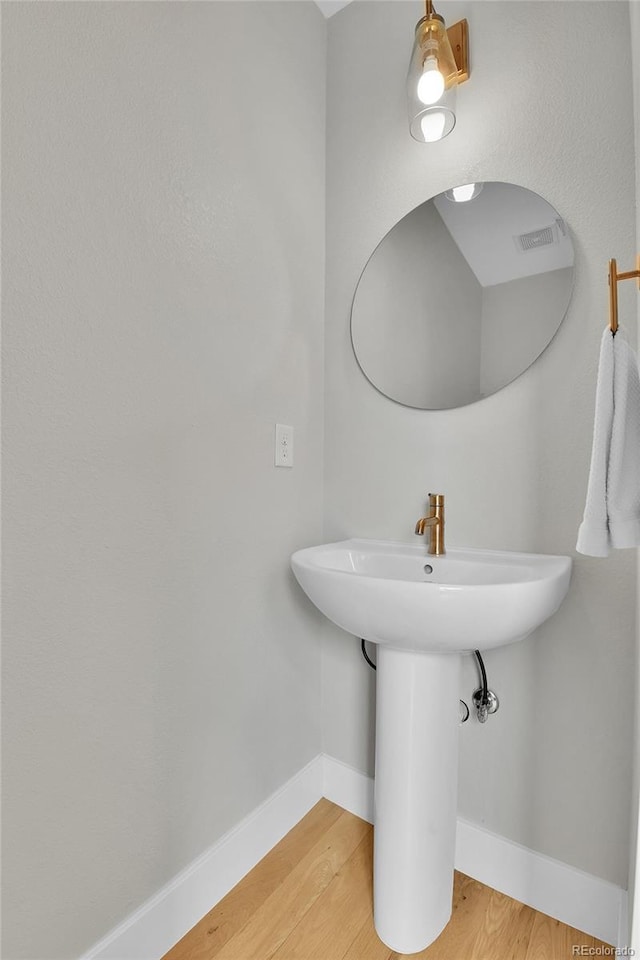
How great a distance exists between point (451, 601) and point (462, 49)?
1.44 meters

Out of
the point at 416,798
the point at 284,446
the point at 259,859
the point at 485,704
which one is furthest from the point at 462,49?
the point at 259,859

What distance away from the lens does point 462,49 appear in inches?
50.8

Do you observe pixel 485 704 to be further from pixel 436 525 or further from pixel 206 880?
pixel 206 880

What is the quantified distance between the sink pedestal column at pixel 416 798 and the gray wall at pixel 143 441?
0.40 meters

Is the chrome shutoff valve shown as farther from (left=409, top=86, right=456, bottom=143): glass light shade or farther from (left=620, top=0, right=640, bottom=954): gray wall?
(left=409, top=86, right=456, bottom=143): glass light shade

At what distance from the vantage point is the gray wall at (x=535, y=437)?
3.61 ft

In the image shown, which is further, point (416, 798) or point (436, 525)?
point (436, 525)

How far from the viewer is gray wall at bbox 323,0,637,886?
1102 mm

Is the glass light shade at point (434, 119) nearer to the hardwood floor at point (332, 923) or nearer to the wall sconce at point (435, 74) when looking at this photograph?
the wall sconce at point (435, 74)

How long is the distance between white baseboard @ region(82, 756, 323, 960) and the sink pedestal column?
361 millimetres

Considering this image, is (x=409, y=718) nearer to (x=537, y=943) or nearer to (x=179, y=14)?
(x=537, y=943)

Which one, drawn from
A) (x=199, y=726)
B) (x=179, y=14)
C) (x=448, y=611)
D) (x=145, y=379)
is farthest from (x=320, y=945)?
(x=179, y=14)

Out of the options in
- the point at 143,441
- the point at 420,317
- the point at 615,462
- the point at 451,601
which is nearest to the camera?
the point at 615,462

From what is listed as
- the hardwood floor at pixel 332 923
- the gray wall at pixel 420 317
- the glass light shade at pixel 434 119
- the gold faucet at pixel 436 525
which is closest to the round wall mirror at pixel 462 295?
the gray wall at pixel 420 317
